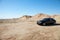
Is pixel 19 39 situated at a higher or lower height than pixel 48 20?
lower

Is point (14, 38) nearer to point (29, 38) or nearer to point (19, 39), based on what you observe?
point (19, 39)

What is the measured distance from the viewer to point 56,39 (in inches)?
414

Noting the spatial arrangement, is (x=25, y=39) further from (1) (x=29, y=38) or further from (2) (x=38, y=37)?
(2) (x=38, y=37)

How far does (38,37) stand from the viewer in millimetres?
10938

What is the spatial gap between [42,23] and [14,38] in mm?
9288

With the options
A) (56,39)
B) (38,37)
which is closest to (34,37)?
(38,37)

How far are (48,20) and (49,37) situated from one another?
9.15 m

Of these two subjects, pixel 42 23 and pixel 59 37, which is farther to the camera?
pixel 42 23

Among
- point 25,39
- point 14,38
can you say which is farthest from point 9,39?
point 25,39

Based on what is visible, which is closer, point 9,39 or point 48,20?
point 9,39

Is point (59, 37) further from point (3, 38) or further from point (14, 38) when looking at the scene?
point (3, 38)

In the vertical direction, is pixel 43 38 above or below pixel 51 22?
below

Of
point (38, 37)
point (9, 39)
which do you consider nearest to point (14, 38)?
point (9, 39)

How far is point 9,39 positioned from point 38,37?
2952 mm
